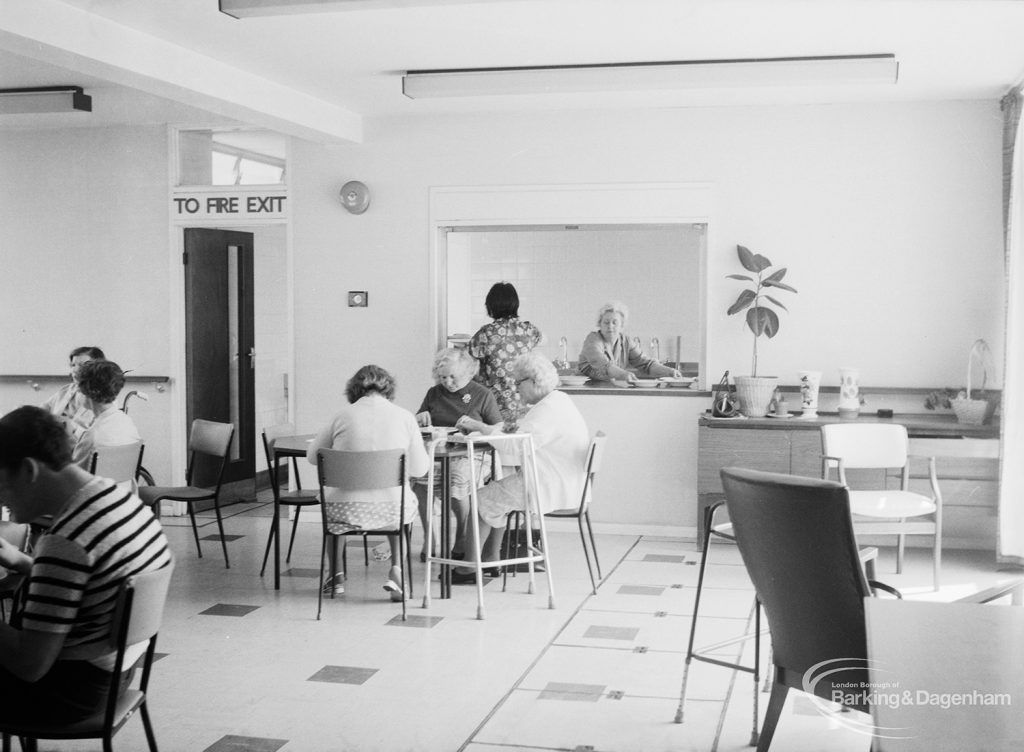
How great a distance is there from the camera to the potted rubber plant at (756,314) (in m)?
7.16

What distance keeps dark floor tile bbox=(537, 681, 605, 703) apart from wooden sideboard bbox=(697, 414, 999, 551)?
289cm

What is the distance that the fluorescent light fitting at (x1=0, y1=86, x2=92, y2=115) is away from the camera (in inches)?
285

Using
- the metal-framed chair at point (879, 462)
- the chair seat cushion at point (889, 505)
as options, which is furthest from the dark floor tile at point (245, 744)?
the metal-framed chair at point (879, 462)

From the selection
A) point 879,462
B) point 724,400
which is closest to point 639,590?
point 879,462

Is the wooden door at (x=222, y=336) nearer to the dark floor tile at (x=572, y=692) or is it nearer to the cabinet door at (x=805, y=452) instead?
the cabinet door at (x=805, y=452)

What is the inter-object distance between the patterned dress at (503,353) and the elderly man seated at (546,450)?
3.43 feet

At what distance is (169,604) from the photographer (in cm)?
566

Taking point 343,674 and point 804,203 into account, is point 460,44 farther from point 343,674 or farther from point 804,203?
point 343,674

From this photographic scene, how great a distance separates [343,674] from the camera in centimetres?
453

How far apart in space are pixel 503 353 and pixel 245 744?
11.9 feet

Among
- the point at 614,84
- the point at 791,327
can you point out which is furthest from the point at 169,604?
the point at 791,327

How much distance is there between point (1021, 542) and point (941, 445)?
72 cm

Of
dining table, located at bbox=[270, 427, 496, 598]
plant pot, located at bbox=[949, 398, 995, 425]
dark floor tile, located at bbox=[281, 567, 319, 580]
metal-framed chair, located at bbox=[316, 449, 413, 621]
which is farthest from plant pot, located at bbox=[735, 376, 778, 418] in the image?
dark floor tile, located at bbox=[281, 567, 319, 580]

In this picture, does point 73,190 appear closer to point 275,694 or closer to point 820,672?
point 275,694
